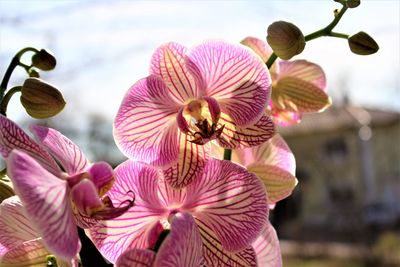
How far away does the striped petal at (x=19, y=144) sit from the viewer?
251mm

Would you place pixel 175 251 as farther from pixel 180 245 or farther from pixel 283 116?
pixel 283 116

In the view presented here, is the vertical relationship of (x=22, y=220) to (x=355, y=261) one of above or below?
above

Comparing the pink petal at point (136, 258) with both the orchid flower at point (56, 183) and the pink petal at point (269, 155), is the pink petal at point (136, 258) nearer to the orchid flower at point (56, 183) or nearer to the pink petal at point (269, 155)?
the orchid flower at point (56, 183)

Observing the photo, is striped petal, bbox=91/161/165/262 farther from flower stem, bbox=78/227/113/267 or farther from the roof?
the roof

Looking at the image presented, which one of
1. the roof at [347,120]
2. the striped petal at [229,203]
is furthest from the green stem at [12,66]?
the roof at [347,120]

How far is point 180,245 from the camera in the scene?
252mm

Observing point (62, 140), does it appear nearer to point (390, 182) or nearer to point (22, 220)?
point (22, 220)

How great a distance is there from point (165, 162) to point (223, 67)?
52 mm

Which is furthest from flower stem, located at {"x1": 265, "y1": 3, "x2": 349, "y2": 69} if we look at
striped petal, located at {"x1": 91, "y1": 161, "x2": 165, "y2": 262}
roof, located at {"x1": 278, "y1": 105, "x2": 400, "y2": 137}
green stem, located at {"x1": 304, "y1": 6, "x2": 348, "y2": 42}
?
roof, located at {"x1": 278, "y1": 105, "x2": 400, "y2": 137}

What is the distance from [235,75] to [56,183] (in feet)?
0.37

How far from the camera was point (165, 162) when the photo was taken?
1.00 ft

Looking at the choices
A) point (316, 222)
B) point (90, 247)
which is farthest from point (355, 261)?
point (90, 247)

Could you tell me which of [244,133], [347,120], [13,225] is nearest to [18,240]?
[13,225]

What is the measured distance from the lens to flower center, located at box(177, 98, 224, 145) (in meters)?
0.30
